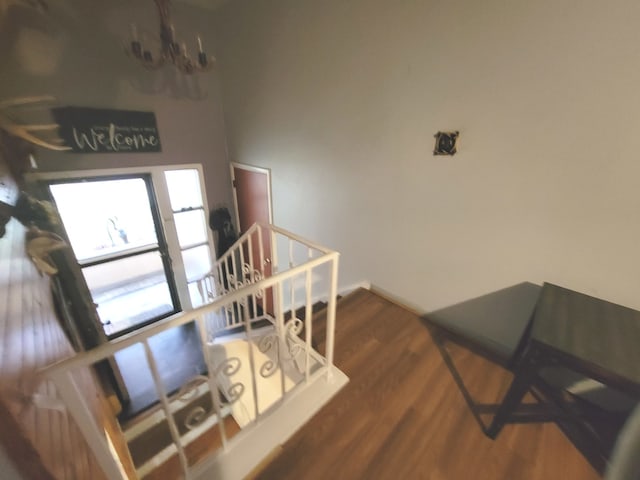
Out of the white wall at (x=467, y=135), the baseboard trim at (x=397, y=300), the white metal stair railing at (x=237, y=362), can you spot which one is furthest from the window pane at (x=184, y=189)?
the baseboard trim at (x=397, y=300)

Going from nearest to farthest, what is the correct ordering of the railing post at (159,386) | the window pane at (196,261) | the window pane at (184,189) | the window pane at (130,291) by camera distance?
the railing post at (159,386) < the window pane at (184,189) < the window pane at (130,291) < the window pane at (196,261)

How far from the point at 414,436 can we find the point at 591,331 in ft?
2.89

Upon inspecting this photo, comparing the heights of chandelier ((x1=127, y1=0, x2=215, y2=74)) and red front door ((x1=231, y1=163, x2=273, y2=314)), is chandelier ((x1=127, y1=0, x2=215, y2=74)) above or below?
above

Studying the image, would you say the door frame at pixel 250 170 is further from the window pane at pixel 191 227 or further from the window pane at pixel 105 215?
the window pane at pixel 105 215

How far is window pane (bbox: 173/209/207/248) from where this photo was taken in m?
3.46

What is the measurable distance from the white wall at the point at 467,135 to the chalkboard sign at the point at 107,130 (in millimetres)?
1589

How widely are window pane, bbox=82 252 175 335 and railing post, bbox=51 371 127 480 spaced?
3.17 metres

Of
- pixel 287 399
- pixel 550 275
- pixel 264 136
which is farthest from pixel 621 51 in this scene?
pixel 264 136

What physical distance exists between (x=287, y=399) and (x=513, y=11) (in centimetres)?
210

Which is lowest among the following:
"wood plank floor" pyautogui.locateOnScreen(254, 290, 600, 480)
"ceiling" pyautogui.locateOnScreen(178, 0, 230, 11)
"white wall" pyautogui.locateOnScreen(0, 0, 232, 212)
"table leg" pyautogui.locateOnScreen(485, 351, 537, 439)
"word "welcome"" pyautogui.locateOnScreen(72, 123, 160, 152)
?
"wood plank floor" pyautogui.locateOnScreen(254, 290, 600, 480)

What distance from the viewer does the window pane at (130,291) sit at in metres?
3.44

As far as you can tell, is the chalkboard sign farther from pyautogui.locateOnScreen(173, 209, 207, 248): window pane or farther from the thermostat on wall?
the thermostat on wall

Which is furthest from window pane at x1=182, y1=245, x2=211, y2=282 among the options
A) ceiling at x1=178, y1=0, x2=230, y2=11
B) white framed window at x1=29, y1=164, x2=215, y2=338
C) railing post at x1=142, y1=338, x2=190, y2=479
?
railing post at x1=142, y1=338, x2=190, y2=479

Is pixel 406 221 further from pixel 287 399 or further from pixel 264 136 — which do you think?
pixel 264 136
